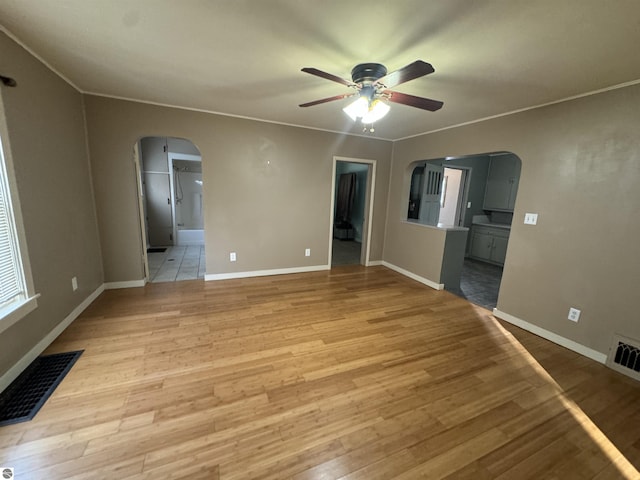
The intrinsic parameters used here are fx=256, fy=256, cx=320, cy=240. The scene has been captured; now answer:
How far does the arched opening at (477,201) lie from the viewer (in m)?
5.04

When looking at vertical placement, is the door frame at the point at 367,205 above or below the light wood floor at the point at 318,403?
above

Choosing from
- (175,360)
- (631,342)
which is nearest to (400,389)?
(175,360)

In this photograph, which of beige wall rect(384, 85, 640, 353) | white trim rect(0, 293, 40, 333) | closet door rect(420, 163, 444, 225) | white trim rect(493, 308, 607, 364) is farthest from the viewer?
closet door rect(420, 163, 444, 225)

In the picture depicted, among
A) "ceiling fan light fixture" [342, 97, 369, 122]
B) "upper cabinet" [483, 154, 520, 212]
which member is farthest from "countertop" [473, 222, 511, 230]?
"ceiling fan light fixture" [342, 97, 369, 122]

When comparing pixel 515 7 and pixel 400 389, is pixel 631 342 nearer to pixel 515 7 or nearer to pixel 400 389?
pixel 400 389

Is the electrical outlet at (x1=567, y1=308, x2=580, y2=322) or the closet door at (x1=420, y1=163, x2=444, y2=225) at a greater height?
the closet door at (x1=420, y1=163, x2=444, y2=225)

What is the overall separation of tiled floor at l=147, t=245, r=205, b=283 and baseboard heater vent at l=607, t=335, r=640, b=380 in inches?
187

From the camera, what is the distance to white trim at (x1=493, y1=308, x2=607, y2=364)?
7.67ft

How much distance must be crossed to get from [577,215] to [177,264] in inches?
215

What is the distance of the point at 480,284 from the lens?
169 inches

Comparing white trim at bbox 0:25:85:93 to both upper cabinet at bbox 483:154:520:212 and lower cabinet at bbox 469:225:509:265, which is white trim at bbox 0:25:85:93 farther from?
upper cabinet at bbox 483:154:520:212

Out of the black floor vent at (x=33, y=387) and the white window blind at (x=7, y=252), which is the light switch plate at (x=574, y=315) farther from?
the white window blind at (x=7, y=252)

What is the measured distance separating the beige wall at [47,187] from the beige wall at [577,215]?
14.7 feet

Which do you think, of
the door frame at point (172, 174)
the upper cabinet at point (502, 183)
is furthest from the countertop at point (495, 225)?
the door frame at point (172, 174)
